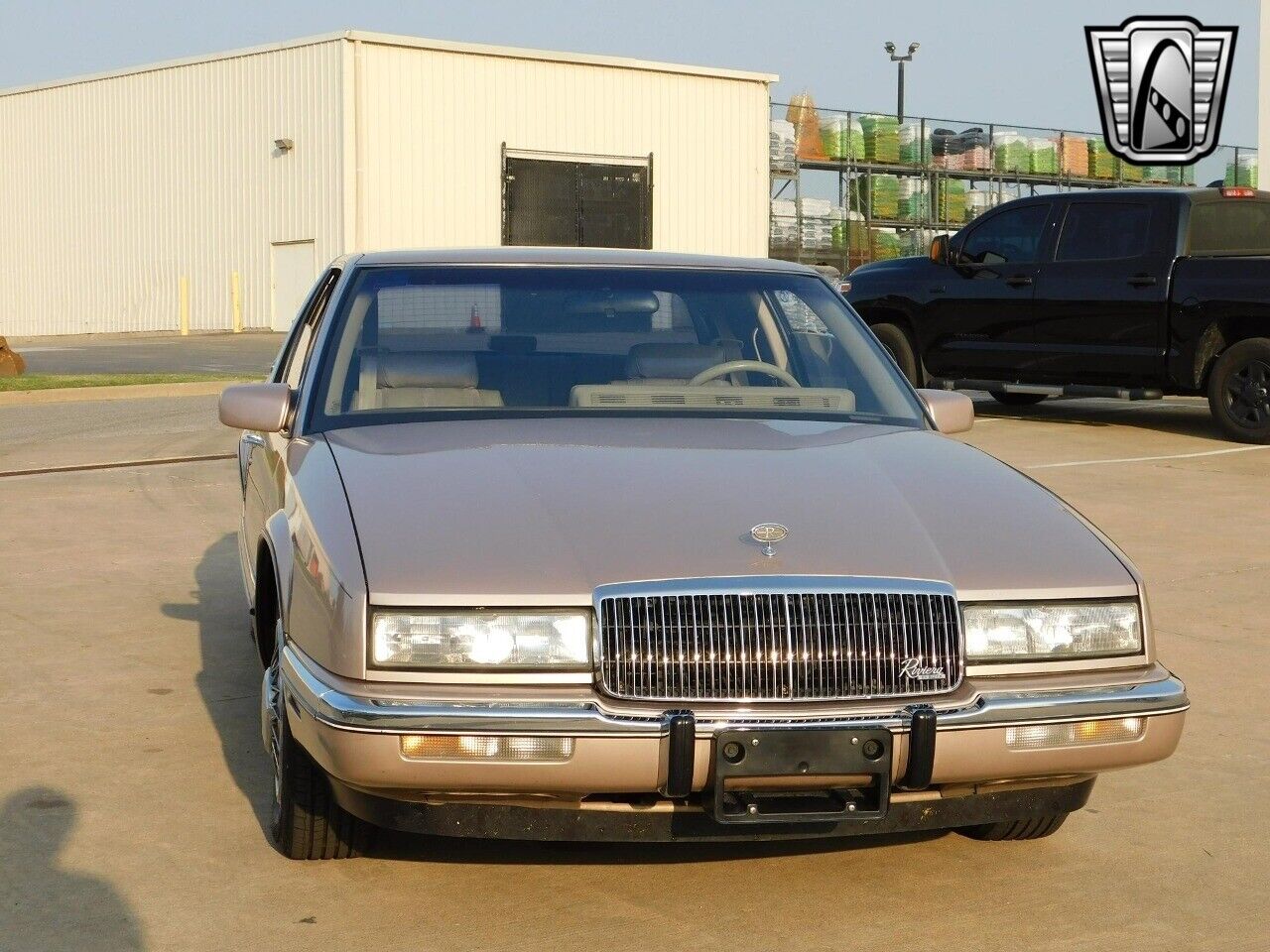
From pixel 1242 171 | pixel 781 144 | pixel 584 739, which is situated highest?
pixel 781 144

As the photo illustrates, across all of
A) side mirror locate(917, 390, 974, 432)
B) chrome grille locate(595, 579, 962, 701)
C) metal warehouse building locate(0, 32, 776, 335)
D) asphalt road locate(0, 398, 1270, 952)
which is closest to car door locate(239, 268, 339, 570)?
asphalt road locate(0, 398, 1270, 952)

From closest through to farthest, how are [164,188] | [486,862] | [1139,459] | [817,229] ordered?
[486,862] < [1139,459] < [817,229] < [164,188]

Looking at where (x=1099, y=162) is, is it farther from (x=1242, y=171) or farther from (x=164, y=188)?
(x=164, y=188)

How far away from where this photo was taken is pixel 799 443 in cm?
451

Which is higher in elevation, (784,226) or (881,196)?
(881,196)

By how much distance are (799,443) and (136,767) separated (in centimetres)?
202

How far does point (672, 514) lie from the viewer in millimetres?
3850

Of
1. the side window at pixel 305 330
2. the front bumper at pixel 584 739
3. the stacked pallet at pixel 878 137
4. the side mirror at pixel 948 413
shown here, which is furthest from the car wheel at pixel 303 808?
the stacked pallet at pixel 878 137

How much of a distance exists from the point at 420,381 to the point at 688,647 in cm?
159

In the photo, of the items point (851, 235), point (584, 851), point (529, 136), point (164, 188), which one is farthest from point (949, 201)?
point (584, 851)

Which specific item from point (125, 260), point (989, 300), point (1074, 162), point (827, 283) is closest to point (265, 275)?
point (125, 260)

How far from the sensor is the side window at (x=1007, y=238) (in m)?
14.6

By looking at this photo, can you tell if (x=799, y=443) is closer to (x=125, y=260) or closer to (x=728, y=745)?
(x=728, y=745)

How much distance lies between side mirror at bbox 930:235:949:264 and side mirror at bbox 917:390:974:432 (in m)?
9.86
